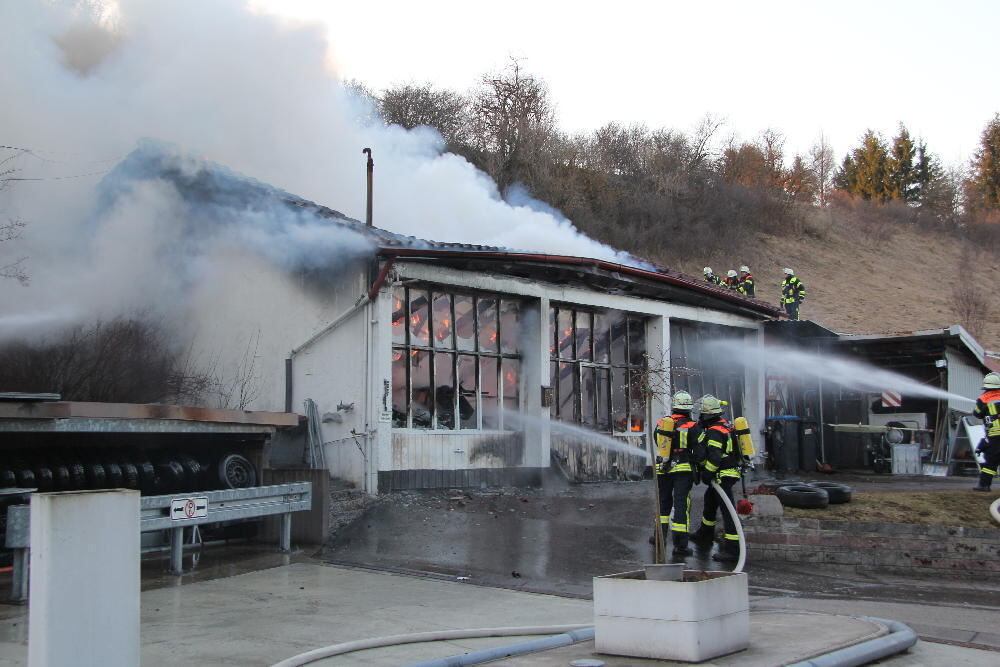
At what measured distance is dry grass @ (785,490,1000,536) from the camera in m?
10.7

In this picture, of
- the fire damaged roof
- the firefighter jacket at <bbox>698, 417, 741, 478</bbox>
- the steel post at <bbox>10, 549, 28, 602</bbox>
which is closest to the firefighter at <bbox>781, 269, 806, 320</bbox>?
the fire damaged roof

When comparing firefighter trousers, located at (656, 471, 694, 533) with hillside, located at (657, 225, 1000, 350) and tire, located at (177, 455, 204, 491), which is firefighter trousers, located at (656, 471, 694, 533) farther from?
hillside, located at (657, 225, 1000, 350)

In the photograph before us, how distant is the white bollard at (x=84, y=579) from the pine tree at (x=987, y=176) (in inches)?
2458

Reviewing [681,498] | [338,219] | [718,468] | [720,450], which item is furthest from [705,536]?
[338,219]

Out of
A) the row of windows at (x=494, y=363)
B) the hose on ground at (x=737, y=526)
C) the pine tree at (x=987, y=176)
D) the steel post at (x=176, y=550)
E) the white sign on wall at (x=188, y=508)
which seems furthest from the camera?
the pine tree at (x=987, y=176)

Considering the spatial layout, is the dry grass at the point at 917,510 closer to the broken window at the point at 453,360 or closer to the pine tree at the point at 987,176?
the broken window at the point at 453,360

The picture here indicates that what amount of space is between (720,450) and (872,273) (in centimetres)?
3962

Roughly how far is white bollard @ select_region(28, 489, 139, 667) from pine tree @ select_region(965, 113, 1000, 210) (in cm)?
6242

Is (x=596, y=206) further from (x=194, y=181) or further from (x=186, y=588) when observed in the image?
(x=186, y=588)

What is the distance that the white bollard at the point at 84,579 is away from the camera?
390 cm

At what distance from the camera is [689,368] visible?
20516mm

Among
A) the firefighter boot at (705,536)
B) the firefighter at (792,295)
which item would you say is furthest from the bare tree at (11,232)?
the firefighter at (792,295)

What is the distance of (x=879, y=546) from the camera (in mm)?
10445

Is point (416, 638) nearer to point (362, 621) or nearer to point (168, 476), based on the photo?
point (362, 621)
